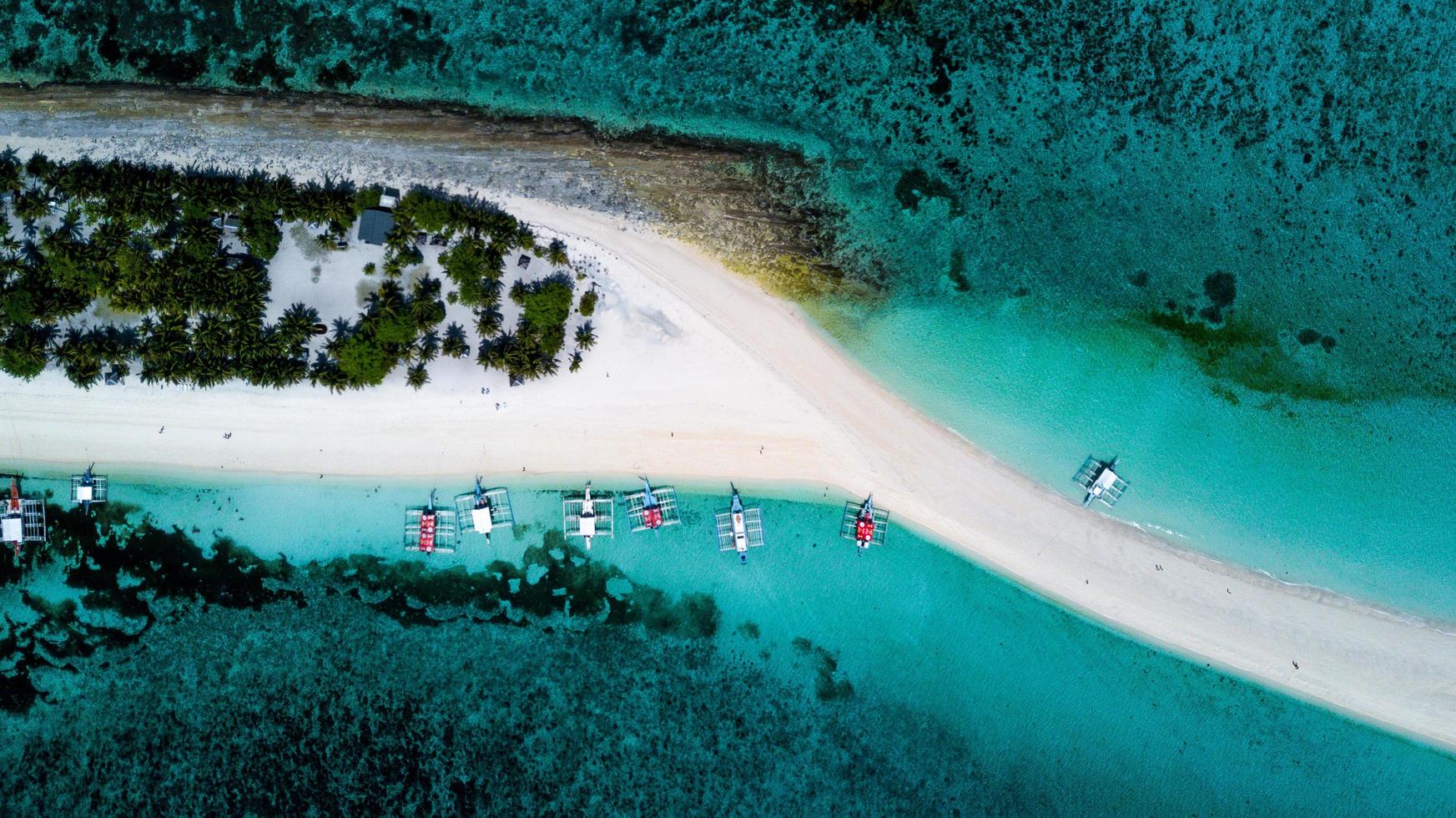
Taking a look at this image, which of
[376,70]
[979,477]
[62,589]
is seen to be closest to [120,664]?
[62,589]

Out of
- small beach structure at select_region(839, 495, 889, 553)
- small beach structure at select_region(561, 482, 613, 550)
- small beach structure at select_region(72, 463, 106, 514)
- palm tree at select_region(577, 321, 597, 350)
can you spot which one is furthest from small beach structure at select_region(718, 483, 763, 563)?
small beach structure at select_region(72, 463, 106, 514)

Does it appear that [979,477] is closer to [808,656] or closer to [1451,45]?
[808,656]

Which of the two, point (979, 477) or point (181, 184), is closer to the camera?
point (181, 184)

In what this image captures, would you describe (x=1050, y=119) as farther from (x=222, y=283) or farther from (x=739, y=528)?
(x=222, y=283)

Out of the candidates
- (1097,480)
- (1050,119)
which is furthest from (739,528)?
(1050,119)

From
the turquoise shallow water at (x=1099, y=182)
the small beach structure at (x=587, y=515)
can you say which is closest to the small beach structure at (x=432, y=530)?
the small beach structure at (x=587, y=515)

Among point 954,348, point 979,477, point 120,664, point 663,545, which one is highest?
point 954,348
